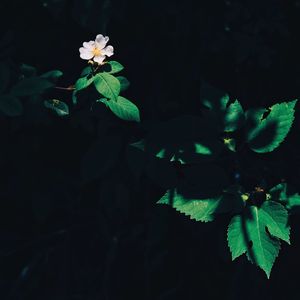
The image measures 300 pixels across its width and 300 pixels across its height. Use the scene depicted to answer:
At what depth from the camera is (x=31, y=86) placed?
52.4 inches

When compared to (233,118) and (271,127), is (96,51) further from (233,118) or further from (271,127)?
(271,127)

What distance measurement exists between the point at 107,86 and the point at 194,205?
1.46 feet

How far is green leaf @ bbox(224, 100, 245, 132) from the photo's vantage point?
52.0 inches

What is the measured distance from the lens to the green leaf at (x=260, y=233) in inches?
44.8

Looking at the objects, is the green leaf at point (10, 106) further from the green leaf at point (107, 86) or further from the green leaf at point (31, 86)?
the green leaf at point (107, 86)

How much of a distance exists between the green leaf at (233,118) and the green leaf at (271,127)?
0.03 meters

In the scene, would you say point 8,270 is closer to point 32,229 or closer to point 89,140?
point 32,229

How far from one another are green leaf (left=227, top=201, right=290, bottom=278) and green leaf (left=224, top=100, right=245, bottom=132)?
0.87ft

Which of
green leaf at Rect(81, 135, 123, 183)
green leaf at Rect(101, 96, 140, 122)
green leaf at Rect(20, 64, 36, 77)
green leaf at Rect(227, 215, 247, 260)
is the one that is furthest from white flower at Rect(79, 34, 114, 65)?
green leaf at Rect(227, 215, 247, 260)

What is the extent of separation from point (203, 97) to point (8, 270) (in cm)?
156

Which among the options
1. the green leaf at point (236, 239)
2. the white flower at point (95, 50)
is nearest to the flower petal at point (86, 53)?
the white flower at point (95, 50)

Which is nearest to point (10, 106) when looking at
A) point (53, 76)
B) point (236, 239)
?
point (53, 76)

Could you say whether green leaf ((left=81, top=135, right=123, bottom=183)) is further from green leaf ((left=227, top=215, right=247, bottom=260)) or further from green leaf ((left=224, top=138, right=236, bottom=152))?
green leaf ((left=227, top=215, right=247, bottom=260))

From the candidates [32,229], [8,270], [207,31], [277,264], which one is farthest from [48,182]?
[277,264]
